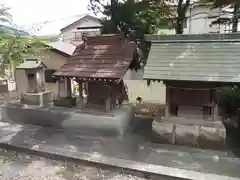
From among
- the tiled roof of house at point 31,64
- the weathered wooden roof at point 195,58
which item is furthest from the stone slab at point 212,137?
the tiled roof of house at point 31,64

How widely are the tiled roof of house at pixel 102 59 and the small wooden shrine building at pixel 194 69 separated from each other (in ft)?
2.78

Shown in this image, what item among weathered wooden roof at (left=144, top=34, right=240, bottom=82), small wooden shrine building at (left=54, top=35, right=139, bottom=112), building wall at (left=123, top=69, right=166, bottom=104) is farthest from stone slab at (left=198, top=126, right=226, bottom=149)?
building wall at (left=123, top=69, right=166, bottom=104)

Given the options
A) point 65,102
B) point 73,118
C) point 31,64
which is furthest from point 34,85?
point 73,118

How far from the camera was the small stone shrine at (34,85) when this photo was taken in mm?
8219

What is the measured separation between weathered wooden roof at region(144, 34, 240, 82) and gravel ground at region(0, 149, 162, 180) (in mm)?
Result: 2444

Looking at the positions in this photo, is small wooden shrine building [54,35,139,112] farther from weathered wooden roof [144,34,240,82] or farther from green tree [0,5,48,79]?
green tree [0,5,48,79]

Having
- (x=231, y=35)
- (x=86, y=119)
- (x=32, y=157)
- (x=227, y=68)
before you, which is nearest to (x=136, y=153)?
(x=86, y=119)

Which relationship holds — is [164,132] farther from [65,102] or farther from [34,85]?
[34,85]

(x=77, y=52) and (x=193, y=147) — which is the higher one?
(x=77, y=52)

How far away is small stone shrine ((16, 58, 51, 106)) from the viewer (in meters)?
8.22

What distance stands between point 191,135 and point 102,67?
3114mm

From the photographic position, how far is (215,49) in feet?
18.5

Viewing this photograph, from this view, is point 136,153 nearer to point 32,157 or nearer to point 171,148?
point 171,148

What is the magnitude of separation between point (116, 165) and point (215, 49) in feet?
12.2
